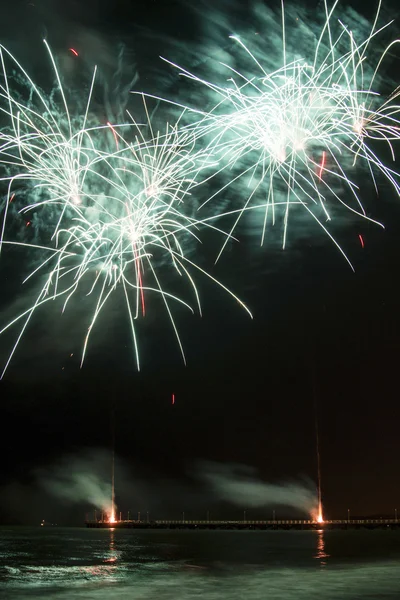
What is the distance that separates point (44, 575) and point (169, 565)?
24.5ft

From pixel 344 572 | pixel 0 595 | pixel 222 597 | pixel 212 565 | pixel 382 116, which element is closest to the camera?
pixel 382 116

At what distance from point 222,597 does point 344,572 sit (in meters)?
10.9

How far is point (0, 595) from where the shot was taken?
867 inches

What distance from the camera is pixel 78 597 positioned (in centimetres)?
2155

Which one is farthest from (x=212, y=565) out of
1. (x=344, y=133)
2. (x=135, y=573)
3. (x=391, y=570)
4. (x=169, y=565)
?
(x=344, y=133)

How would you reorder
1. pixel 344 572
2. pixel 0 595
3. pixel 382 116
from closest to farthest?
1. pixel 382 116
2. pixel 0 595
3. pixel 344 572

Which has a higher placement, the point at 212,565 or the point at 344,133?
the point at 344,133

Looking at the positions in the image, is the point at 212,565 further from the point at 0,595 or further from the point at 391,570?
the point at 0,595

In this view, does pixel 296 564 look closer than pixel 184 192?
No

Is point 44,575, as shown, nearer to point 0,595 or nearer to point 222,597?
point 0,595

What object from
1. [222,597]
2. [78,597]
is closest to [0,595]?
[78,597]

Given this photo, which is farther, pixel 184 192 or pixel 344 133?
pixel 184 192

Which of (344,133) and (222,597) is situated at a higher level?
(344,133)

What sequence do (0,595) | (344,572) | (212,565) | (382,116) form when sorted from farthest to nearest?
(212,565)
(344,572)
(0,595)
(382,116)
